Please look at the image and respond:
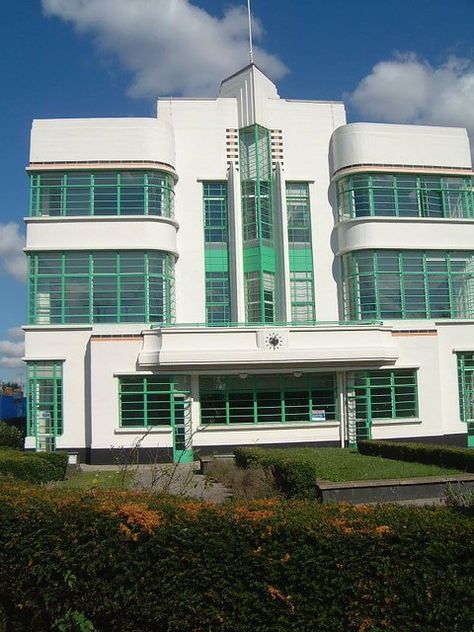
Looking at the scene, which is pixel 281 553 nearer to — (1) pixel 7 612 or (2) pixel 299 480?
(1) pixel 7 612

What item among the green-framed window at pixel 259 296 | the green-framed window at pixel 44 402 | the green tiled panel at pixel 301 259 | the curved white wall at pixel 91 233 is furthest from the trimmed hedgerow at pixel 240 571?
the green tiled panel at pixel 301 259

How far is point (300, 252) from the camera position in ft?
90.1

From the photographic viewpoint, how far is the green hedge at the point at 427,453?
15211 mm

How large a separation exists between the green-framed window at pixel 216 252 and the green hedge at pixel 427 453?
920 cm

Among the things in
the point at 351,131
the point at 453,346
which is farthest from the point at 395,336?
the point at 351,131

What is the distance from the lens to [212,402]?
2370 cm

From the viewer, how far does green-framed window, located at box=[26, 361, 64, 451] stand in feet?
77.3

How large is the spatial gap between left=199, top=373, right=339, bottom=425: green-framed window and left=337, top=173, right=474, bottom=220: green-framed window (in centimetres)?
748

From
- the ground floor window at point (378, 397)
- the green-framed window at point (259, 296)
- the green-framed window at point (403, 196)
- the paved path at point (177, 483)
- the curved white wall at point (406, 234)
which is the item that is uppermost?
the green-framed window at point (403, 196)

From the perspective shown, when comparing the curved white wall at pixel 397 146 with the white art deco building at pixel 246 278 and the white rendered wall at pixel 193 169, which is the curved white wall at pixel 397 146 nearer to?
the white art deco building at pixel 246 278

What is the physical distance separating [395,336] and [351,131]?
898 cm

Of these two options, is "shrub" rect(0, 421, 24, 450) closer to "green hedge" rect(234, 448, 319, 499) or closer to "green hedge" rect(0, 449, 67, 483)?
"green hedge" rect(0, 449, 67, 483)

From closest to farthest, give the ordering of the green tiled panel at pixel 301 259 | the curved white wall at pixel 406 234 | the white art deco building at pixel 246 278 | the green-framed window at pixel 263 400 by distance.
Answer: the white art deco building at pixel 246 278 < the green-framed window at pixel 263 400 < the curved white wall at pixel 406 234 < the green tiled panel at pixel 301 259

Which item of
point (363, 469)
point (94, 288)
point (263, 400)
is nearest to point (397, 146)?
point (263, 400)
